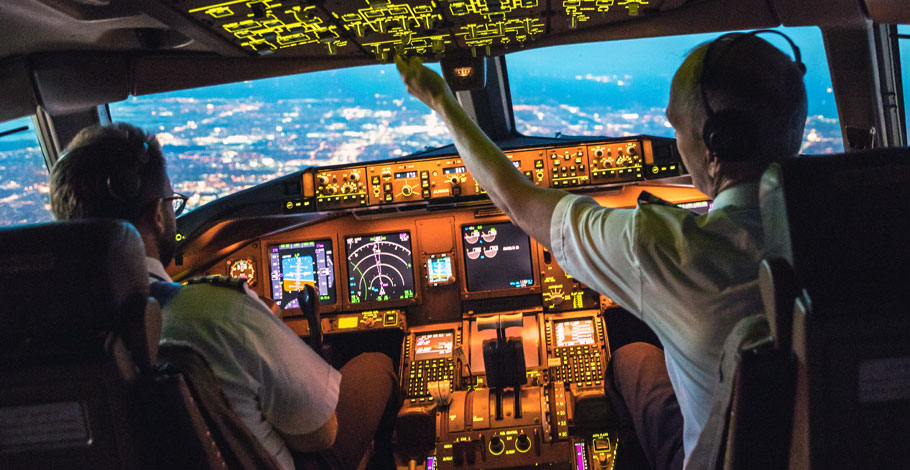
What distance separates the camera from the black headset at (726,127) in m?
1.08

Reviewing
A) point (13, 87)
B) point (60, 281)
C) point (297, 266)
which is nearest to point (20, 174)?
point (13, 87)

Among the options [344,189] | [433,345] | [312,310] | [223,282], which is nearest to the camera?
[223,282]

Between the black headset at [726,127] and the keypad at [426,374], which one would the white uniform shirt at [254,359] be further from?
the keypad at [426,374]

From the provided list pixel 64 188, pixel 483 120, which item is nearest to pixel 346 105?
pixel 483 120

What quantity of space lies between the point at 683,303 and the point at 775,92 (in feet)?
1.27

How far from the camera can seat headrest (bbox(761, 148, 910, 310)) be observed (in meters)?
0.81

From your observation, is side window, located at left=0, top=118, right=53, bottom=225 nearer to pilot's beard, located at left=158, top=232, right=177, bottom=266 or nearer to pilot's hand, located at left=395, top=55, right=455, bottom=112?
pilot's beard, located at left=158, top=232, right=177, bottom=266

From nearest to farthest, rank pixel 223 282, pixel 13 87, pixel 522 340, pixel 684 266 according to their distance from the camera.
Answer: pixel 684 266 → pixel 223 282 → pixel 13 87 → pixel 522 340

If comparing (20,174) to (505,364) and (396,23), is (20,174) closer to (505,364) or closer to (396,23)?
(396,23)

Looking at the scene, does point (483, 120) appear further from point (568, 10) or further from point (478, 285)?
point (568, 10)

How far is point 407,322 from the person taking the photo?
3.23 metres

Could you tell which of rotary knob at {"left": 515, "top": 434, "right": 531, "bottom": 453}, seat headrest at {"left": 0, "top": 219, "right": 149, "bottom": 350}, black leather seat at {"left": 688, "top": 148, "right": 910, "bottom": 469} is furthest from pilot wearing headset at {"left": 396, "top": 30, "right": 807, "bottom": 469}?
rotary knob at {"left": 515, "top": 434, "right": 531, "bottom": 453}

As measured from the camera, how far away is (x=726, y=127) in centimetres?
108

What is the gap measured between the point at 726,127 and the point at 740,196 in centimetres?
12
